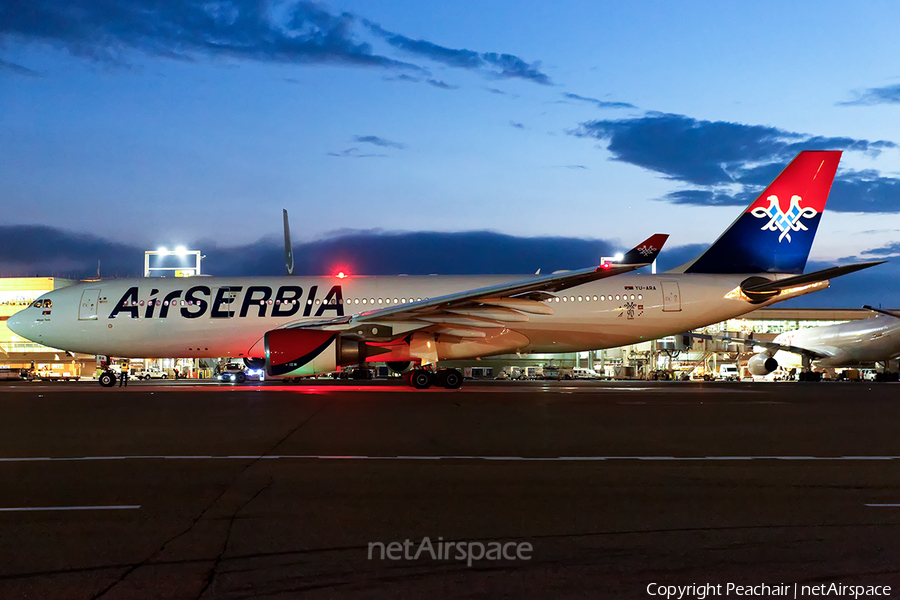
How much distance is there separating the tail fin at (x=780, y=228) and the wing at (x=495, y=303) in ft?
17.6

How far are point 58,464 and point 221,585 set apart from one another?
16.0 ft

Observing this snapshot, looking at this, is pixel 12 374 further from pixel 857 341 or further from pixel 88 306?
pixel 857 341

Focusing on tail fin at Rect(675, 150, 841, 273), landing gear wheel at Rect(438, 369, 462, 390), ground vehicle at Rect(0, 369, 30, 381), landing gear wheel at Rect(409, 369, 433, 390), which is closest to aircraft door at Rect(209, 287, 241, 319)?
landing gear wheel at Rect(409, 369, 433, 390)

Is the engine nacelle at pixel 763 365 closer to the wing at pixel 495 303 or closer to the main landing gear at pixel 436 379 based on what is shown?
the wing at pixel 495 303

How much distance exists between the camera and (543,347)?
23.9 meters

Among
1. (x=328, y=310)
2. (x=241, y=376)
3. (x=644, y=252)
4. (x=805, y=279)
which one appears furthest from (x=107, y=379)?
(x=805, y=279)

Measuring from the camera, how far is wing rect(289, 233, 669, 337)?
64.7 feet

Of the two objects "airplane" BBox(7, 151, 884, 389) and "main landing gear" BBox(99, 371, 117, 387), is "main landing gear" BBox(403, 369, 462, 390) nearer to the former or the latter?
"airplane" BBox(7, 151, 884, 389)

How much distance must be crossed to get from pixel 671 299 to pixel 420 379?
8572 mm

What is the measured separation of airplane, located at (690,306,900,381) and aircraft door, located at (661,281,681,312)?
17.6 m

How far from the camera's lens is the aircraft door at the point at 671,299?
2353cm

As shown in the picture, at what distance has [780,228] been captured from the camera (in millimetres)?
24297

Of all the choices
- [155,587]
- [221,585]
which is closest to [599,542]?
[221,585]

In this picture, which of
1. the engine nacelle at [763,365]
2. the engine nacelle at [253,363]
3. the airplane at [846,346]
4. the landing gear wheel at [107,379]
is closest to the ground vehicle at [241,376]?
the engine nacelle at [253,363]
